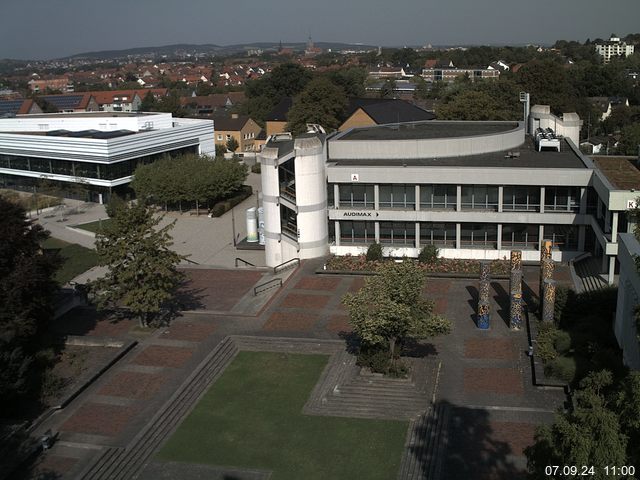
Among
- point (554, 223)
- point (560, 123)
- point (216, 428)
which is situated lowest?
point (216, 428)

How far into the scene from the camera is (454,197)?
40.5 meters

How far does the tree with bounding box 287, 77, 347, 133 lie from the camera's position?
8169 centimetres

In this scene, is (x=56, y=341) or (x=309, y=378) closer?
(x=309, y=378)

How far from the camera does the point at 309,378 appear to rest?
26672 millimetres

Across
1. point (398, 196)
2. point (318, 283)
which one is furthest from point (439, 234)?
point (318, 283)

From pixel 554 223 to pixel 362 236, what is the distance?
10866 millimetres

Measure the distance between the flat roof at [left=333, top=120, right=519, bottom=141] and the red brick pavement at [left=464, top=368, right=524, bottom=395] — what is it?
2154cm

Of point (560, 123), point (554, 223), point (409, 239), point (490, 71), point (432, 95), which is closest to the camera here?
point (554, 223)

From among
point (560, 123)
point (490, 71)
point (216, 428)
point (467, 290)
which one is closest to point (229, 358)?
point (216, 428)

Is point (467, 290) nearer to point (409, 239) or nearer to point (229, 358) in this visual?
point (409, 239)

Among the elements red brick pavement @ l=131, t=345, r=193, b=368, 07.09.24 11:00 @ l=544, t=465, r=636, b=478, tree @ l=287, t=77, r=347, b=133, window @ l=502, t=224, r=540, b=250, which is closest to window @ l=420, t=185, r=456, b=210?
window @ l=502, t=224, r=540, b=250

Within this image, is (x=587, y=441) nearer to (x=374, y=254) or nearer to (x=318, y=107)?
(x=374, y=254)

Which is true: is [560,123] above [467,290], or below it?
above

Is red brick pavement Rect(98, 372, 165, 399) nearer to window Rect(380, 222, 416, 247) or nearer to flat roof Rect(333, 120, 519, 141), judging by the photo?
window Rect(380, 222, 416, 247)
